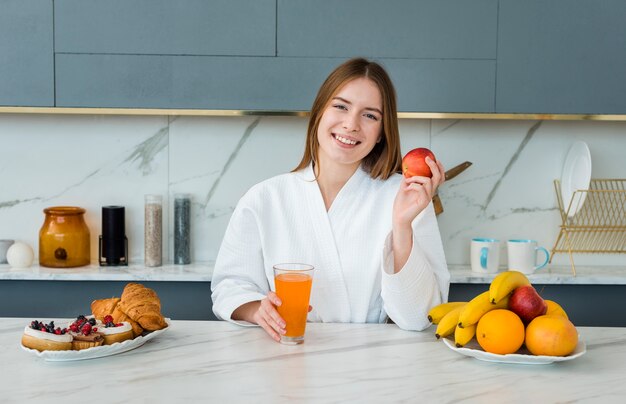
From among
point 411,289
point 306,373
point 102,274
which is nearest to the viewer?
point 306,373

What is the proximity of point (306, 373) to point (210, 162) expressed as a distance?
1.84m

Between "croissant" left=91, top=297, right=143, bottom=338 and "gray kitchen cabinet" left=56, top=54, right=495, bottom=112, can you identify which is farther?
"gray kitchen cabinet" left=56, top=54, right=495, bottom=112

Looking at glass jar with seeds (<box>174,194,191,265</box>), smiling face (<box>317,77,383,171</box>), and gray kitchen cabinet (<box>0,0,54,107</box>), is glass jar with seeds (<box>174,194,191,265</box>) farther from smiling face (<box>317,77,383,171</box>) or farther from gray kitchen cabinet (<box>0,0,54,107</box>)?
smiling face (<box>317,77,383,171</box>)

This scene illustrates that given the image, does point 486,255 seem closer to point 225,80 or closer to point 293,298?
point 225,80

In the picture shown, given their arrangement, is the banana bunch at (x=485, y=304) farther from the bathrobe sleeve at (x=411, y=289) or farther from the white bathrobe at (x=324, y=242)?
the white bathrobe at (x=324, y=242)

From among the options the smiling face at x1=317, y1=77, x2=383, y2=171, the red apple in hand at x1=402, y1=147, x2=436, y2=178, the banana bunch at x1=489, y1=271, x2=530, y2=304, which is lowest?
the banana bunch at x1=489, y1=271, x2=530, y2=304

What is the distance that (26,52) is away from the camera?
2.69 metres

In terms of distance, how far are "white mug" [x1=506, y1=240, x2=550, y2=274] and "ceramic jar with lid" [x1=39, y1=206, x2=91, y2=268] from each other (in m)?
1.67

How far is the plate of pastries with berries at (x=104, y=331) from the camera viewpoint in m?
1.28

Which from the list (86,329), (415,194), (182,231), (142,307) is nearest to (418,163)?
(415,194)

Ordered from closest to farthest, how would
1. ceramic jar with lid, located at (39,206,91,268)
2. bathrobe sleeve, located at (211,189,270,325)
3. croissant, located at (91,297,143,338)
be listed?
croissant, located at (91,297,143,338)
bathrobe sleeve, located at (211,189,270,325)
ceramic jar with lid, located at (39,206,91,268)

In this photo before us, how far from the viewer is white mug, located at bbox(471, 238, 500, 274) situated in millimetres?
2762

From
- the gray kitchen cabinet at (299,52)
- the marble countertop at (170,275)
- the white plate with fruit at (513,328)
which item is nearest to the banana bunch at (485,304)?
the white plate with fruit at (513,328)

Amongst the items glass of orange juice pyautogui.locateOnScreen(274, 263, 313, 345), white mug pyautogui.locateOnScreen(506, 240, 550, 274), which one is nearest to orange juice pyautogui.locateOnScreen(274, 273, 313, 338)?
glass of orange juice pyautogui.locateOnScreen(274, 263, 313, 345)
